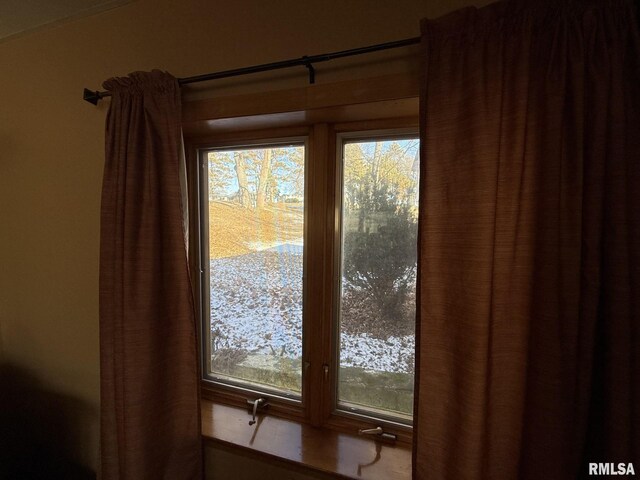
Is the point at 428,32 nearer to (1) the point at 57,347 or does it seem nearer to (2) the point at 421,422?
(2) the point at 421,422

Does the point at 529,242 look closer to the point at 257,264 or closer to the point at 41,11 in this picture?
the point at 257,264

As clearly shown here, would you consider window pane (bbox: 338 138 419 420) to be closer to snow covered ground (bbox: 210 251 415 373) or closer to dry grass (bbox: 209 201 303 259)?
snow covered ground (bbox: 210 251 415 373)

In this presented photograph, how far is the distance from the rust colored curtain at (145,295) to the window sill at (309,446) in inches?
5.3

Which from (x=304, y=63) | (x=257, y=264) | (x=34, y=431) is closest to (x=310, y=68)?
A: (x=304, y=63)

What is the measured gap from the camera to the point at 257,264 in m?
1.19

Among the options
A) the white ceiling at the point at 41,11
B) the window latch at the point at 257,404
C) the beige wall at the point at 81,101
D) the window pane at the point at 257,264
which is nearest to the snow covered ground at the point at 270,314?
the window pane at the point at 257,264

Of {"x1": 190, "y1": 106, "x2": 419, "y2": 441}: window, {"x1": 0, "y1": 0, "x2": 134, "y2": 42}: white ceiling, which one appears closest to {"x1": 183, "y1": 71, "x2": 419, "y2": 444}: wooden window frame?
{"x1": 190, "y1": 106, "x2": 419, "y2": 441}: window

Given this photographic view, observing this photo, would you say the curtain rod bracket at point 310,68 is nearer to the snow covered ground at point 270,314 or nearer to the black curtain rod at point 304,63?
the black curtain rod at point 304,63

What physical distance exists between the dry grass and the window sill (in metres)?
0.71

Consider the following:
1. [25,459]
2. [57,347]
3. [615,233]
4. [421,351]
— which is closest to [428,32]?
[615,233]

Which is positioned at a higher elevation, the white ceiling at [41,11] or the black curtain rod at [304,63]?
the white ceiling at [41,11]

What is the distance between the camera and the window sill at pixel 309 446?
Result: 91 cm

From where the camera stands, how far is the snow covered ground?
105cm

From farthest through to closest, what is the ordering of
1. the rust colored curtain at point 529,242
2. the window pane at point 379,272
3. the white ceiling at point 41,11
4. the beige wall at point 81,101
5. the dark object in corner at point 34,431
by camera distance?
the dark object in corner at point 34,431
the white ceiling at point 41,11
the window pane at point 379,272
the beige wall at point 81,101
the rust colored curtain at point 529,242
